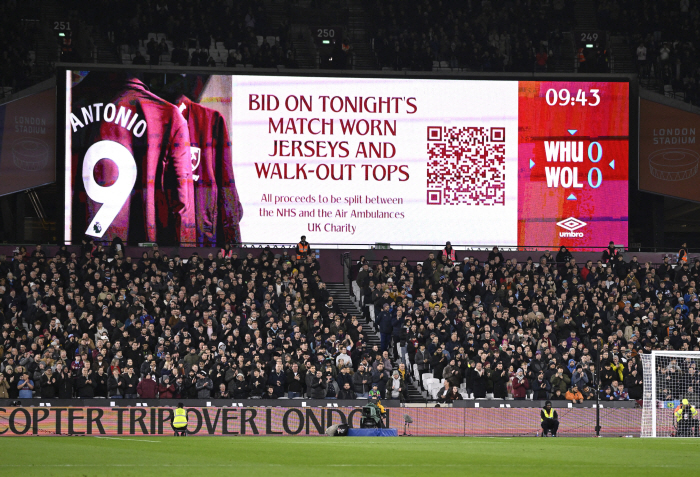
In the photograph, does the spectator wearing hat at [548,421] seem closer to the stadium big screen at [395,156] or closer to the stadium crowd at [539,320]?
the stadium crowd at [539,320]

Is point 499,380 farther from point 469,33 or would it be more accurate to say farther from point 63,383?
point 469,33

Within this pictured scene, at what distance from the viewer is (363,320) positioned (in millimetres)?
33125

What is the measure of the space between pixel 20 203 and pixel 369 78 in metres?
13.0

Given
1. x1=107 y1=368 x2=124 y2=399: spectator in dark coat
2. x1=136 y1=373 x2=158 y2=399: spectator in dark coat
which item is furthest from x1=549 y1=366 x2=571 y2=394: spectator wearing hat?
x1=107 y1=368 x2=124 y2=399: spectator in dark coat

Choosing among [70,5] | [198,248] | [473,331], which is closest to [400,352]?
[473,331]

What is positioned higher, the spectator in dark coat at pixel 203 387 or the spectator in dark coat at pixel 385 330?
the spectator in dark coat at pixel 385 330

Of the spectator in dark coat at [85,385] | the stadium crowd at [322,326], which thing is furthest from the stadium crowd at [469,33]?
the spectator in dark coat at [85,385]

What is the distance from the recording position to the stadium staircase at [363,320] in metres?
28.2

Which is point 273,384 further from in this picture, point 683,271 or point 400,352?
point 683,271

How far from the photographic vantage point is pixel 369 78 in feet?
119

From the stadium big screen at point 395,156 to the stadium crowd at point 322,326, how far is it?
2.07m

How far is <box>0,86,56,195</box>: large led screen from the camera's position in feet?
115

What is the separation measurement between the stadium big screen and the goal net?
28.1 feet

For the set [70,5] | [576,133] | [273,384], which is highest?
[70,5]
